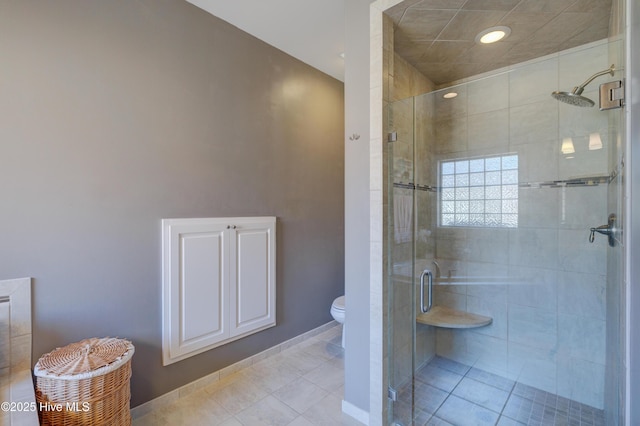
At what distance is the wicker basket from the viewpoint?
4.03 ft

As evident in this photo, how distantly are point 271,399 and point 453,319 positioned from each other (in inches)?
58.9

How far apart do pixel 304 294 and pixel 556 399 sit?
1.98 meters

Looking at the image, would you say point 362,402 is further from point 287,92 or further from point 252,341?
point 287,92

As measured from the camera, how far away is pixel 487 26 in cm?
174

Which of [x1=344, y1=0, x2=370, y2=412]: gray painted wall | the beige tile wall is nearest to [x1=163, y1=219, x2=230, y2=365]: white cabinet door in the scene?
[x1=344, y1=0, x2=370, y2=412]: gray painted wall

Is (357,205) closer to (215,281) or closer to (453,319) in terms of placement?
(215,281)

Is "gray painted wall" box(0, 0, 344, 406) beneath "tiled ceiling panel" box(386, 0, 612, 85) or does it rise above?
beneath

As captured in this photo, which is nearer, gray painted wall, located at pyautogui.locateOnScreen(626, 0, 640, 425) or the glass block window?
gray painted wall, located at pyautogui.locateOnScreen(626, 0, 640, 425)

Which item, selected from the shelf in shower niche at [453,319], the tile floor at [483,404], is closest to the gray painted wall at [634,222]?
the tile floor at [483,404]

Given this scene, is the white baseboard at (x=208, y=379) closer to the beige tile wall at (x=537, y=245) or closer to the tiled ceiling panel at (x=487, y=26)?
the beige tile wall at (x=537, y=245)

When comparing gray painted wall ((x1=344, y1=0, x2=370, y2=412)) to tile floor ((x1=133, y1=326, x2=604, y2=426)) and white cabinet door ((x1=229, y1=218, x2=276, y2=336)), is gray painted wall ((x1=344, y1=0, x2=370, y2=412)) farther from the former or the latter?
white cabinet door ((x1=229, y1=218, x2=276, y2=336))

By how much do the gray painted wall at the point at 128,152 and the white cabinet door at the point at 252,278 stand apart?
12 centimetres

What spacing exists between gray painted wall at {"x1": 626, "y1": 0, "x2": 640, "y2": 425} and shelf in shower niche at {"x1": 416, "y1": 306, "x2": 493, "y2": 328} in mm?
1294

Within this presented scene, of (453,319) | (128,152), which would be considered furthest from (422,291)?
(128,152)
